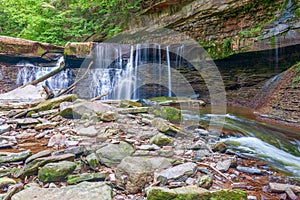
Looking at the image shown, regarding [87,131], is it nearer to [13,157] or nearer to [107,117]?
[107,117]

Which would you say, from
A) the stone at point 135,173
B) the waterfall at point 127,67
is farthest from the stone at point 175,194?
the waterfall at point 127,67

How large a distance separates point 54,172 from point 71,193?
39cm

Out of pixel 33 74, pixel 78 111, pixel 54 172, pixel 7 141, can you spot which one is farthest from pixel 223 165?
pixel 33 74

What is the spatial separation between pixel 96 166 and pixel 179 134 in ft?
5.38

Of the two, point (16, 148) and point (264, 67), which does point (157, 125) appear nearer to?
point (16, 148)

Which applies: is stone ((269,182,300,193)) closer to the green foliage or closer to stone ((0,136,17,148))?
stone ((0,136,17,148))

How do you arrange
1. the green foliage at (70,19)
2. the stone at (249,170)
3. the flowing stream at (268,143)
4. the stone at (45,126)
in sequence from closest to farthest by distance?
the stone at (249,170) < the flowing stream at (268,143) < the stone at (45,126) < the green foliage at (70,19)

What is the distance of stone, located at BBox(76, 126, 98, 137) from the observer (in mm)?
3172

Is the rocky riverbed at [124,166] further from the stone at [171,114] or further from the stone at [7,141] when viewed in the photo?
the stone at [171,114]

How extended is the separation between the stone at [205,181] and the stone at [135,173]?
0.38 metres

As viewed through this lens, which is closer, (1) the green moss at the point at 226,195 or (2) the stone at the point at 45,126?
(1) the green moss at the point at 226,195

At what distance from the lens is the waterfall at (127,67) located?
28.5ft

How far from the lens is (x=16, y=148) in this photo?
2.66 metres

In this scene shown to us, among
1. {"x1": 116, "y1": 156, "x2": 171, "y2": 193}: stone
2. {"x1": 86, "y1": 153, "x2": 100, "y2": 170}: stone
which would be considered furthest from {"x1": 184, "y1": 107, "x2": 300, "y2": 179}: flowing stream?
{"x1": 86, "y1": 153, "x2": 100, "y2": 170}: stone
